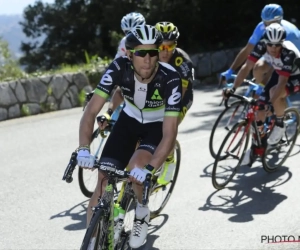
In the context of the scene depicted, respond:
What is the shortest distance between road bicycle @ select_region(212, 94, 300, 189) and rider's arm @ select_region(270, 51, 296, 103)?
0.30 metres

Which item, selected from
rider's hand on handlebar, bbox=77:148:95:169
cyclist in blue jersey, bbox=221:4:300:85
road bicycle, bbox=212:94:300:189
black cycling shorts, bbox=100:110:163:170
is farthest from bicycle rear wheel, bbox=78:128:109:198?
rider's hand on handlebar, bbox=77:148:95:169

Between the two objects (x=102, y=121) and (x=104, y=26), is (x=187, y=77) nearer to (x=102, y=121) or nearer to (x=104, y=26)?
(x=102, y=121)

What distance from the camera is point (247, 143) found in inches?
295

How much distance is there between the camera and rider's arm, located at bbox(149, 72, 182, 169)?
4.60 meters

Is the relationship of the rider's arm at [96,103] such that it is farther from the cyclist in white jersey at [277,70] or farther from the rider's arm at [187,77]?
the cyclist in white jersey at [277,70]

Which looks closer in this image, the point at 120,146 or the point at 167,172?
the point at 120,146

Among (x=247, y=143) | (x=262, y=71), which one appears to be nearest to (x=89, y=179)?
(x=247, y=143)

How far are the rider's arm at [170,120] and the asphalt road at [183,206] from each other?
131 cm

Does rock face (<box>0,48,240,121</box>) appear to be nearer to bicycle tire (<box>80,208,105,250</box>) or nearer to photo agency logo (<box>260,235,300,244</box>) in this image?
photo agency logo (<box>260,235,300,244</box>)

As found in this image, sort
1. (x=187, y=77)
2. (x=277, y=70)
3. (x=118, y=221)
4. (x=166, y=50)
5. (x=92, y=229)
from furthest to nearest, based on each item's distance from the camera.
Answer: (x=277, y=70) < (x=187, y=77) < (x=166, y=50) < (x=118, y=221) < (x=92, y=229)

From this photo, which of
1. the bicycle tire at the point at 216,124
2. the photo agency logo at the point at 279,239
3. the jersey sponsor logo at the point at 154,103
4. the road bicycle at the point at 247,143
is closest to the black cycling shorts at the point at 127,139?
the jersey sponsor logo at the point at 154,103

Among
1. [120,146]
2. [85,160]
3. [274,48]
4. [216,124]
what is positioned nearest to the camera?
[85,160]

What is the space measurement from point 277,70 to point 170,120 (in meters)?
3.34

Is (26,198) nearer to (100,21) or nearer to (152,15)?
(152,15)
